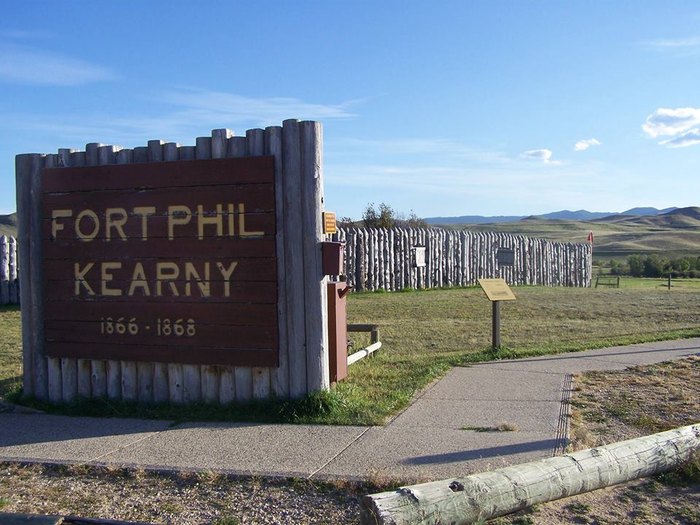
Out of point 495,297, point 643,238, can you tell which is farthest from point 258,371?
point 643,238

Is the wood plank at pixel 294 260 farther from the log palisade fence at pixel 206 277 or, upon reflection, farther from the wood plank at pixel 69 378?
the wood plank at pixel 69 378

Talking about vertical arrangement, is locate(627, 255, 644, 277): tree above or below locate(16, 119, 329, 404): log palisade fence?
below

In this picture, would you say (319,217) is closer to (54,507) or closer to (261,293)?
(261,293)

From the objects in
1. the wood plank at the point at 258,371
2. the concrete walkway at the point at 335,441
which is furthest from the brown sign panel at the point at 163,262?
the concrete walkway at the point at 335,441

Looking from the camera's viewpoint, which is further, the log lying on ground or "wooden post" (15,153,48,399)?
"wooden post" (15,153,48,399)

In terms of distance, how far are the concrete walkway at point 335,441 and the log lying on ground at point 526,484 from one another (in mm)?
616

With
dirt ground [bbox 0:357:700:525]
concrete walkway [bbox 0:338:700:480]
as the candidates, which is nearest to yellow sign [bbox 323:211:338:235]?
concrete walkway [bbox 0:338:700:480]

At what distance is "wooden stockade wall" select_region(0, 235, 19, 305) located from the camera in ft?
68.1

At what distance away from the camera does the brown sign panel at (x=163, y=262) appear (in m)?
7.39

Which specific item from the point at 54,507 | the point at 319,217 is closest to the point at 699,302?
the point at 319,217

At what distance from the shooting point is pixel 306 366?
7266 millimetres

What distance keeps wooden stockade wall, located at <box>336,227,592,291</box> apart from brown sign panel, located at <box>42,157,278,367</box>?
13.7 meters

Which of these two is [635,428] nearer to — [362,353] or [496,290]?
[362,353]

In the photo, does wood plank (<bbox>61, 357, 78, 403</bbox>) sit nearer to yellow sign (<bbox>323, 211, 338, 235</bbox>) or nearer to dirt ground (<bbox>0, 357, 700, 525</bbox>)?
dirt ground (<bbox>0, 357, 700, 525</bbox>)
